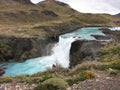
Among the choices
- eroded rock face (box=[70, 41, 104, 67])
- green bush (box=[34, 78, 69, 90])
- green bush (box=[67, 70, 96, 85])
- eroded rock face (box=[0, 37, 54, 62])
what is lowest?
eroded rock face (box=[0, 37, 54, 62])

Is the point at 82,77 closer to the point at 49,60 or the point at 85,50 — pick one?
the point at 85,50

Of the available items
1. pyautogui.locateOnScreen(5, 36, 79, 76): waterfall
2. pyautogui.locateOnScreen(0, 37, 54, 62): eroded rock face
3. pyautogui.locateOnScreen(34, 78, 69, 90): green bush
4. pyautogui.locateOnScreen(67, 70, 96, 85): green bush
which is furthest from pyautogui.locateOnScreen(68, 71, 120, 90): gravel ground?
pyautogui.locateOnScreen(0, 37, 54, 62): eroded rock face

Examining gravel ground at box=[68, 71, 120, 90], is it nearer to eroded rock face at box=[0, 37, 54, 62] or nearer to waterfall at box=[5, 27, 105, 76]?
waterfall at box=[5, 27, 105, 76]

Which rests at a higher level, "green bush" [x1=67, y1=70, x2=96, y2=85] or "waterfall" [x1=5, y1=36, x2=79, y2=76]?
"green bush" [x1=67, y1=70, x2=96, y2=85]

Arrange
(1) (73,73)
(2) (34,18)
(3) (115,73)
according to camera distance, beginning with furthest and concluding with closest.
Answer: (2) (34,18) → (1) (73,73) → (3) (115,73)

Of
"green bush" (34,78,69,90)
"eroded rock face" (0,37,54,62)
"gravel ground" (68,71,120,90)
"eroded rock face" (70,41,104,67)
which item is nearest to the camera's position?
"green bush" (34,78,69,90)

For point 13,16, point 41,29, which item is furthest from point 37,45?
point 13,16

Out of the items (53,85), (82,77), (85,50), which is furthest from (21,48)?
(53,85)

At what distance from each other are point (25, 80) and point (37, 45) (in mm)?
69973

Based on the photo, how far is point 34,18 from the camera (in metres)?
182

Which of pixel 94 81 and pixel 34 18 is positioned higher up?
pixel 94 81

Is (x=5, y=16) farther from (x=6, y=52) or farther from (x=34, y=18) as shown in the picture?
(x=6, y=52)

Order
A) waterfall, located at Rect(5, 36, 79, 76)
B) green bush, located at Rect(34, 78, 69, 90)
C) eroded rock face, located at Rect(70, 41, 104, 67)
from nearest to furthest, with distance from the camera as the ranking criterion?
green bush, located at Rect(34, 78, 69, 90) → eroded rock face, located at Rect(70, 41, 104, 67) → waterfall, located at Rect(5, 36, 79, 76)

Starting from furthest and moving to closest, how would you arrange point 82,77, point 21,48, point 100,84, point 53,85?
point 21,48 → point 82,77 → point 100,84 → point 53,85
